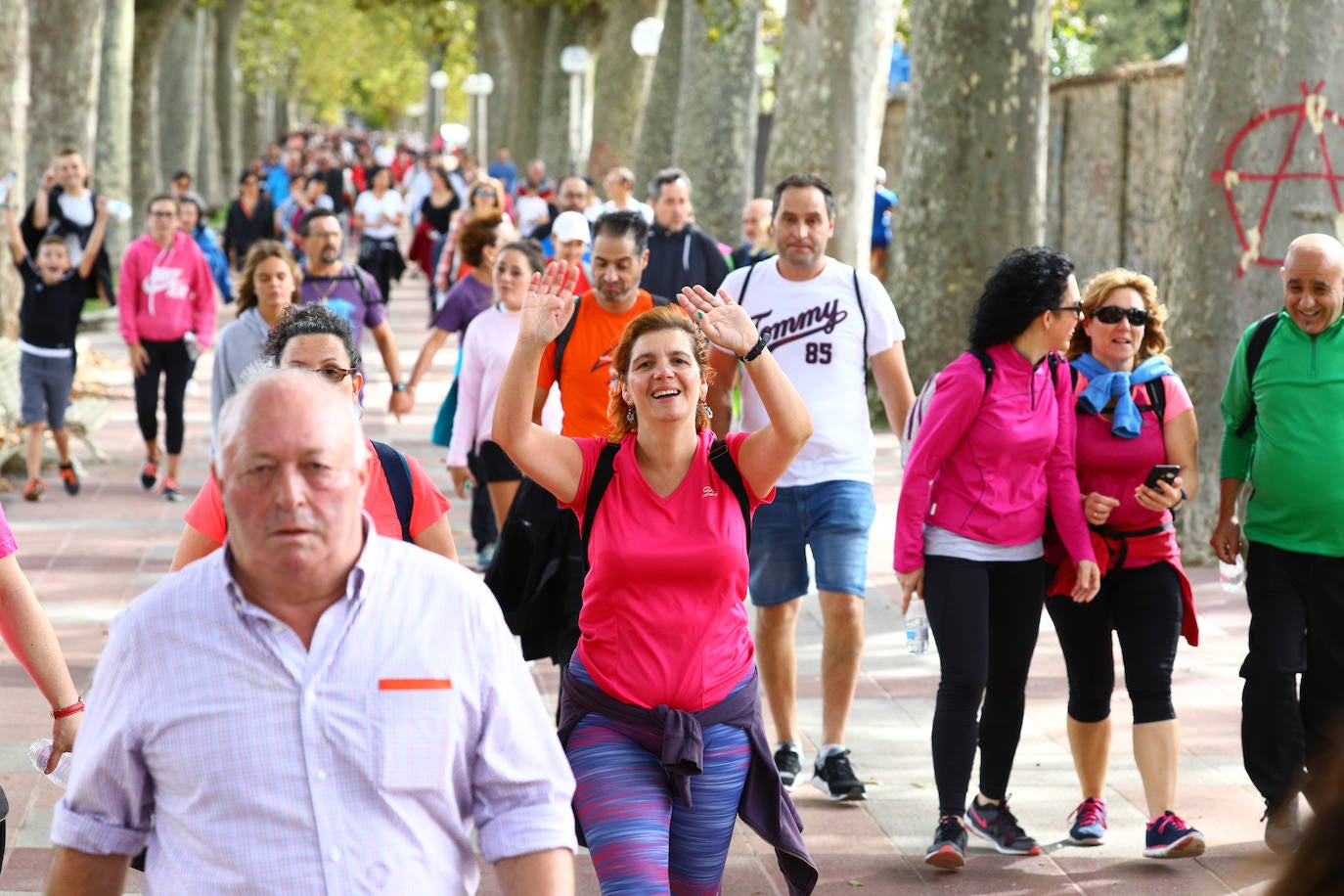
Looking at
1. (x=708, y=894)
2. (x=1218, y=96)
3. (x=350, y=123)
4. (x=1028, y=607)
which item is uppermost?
(x=350, y=123)

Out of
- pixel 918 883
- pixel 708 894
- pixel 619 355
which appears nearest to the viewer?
pixel 708 894

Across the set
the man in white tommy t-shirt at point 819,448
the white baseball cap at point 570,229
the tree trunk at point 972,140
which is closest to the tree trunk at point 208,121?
the tree trunk at point 972,140

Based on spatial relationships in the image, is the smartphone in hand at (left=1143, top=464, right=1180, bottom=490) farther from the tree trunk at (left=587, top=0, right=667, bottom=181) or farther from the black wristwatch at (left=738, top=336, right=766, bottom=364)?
the tree trunk at (left=587, top=0, right=667, bottom=181)

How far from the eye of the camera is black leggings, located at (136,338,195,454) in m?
12.6

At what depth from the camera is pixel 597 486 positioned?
15.0 ft

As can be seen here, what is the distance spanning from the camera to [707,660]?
14.4ft

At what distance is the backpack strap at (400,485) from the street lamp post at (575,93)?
99.0 ft

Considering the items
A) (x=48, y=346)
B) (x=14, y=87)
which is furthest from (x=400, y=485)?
(x=14, y=87)

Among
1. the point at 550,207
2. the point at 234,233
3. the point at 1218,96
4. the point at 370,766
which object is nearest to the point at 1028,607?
the point at 370,766

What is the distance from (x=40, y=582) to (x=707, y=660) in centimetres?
641

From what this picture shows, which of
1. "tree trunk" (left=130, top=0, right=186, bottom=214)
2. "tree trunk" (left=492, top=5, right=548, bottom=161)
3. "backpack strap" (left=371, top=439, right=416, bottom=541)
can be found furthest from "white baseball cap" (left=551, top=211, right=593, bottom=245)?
"tree trunk" (left=492, top=5, right=548, bottom=161)

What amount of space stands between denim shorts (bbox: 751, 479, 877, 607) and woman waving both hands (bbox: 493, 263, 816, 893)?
6.59 feet

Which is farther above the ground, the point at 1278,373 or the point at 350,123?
the point at 350,123

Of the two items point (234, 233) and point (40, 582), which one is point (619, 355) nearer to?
point (40, 582)
